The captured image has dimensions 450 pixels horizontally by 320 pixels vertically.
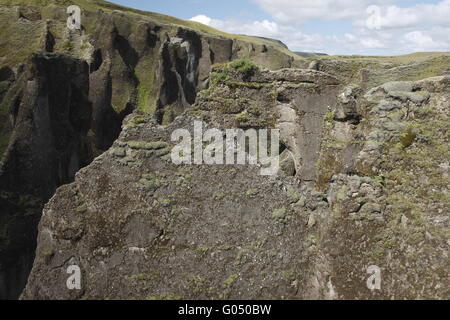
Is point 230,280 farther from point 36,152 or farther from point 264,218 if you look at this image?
point 36,152

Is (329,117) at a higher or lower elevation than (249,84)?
lower

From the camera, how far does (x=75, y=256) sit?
21.4 feet

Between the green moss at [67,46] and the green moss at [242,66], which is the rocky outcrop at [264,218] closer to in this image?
the green moss at [242,66]

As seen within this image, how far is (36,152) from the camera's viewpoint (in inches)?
560

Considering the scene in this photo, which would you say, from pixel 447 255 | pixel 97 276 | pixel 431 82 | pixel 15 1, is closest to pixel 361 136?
pixel 431 82

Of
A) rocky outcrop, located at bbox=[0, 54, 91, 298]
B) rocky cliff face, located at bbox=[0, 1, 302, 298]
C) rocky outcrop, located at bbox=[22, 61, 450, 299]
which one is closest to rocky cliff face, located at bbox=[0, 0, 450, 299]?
rocky outcrop, located at bbox=[22, 61, 450, 299]

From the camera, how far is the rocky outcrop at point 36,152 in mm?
12984

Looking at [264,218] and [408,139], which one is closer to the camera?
[408,139]

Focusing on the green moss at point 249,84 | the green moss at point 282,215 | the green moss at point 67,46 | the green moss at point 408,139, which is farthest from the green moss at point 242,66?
the green moss at point 67,46

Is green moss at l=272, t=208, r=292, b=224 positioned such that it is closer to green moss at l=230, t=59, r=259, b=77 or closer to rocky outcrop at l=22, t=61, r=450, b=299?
rocky outcrop at l=22, t=61, r=450, b=299

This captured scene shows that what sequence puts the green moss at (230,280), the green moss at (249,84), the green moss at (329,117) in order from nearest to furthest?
the green moss at (230,280), the green moss at (329,117), the green moss at (249,84)

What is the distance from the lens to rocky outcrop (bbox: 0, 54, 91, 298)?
13.0 m

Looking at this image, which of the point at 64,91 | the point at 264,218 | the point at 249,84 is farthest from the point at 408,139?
the point at 64,91

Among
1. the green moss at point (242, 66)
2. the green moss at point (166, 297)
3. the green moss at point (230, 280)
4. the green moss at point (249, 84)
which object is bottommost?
the green moss at point (166, 297)
